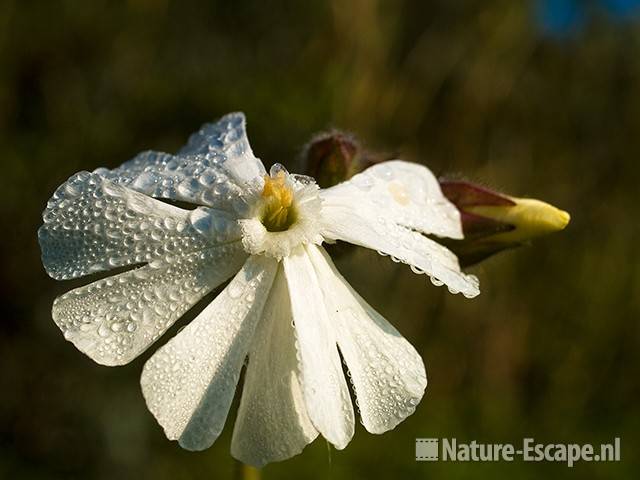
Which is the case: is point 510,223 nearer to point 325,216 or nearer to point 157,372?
point 325,216

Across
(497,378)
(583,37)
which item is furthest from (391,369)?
(583,37)

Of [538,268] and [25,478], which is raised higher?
[538,268]

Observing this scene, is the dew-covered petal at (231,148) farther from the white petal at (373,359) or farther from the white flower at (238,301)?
the white petal at (373,359)

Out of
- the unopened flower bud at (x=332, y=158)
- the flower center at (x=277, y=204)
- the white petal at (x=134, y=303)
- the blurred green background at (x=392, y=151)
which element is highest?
the blurred green background at (x=392, y=151)

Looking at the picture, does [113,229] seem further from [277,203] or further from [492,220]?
[492,220]

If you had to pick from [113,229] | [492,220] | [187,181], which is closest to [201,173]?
[187,181]

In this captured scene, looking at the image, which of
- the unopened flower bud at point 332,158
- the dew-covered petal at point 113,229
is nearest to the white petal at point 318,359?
the dew-covered petal at point 113,229
